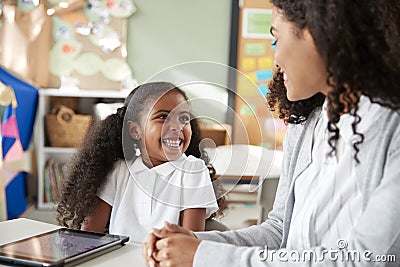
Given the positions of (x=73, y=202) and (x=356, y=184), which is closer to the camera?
(x=356, y=184)

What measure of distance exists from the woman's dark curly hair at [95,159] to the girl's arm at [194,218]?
42mm

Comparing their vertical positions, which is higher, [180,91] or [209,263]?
[180,91]

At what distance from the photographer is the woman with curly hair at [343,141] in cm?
91

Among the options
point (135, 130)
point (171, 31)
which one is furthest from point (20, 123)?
point (135, 130)

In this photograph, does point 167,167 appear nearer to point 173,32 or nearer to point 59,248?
point 59,248

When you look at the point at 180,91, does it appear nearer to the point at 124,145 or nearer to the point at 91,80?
the point at 124,145

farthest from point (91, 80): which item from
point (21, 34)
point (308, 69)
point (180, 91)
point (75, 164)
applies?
point (308, 69)

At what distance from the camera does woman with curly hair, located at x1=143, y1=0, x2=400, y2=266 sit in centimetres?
91

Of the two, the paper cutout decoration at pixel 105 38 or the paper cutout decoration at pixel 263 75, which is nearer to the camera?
the paper cutout decoration at pixel 105 38

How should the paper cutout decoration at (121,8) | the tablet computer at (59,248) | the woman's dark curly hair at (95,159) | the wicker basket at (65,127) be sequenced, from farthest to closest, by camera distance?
the paper cutout decoration at (121,8) < the wicker basket at (65,127) < the woman's dark curly hair at (95,159) < the tablet computer at (59,248)

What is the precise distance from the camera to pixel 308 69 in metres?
0.99

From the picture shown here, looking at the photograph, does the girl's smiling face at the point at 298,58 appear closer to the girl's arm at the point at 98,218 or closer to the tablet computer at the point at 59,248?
the tablet computer at the point at 59,248

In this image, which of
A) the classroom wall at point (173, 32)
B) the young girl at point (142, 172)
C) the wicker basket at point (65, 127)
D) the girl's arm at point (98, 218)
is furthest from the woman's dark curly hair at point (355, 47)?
the classroom wall at point (173, 32)

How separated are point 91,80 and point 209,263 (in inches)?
136
